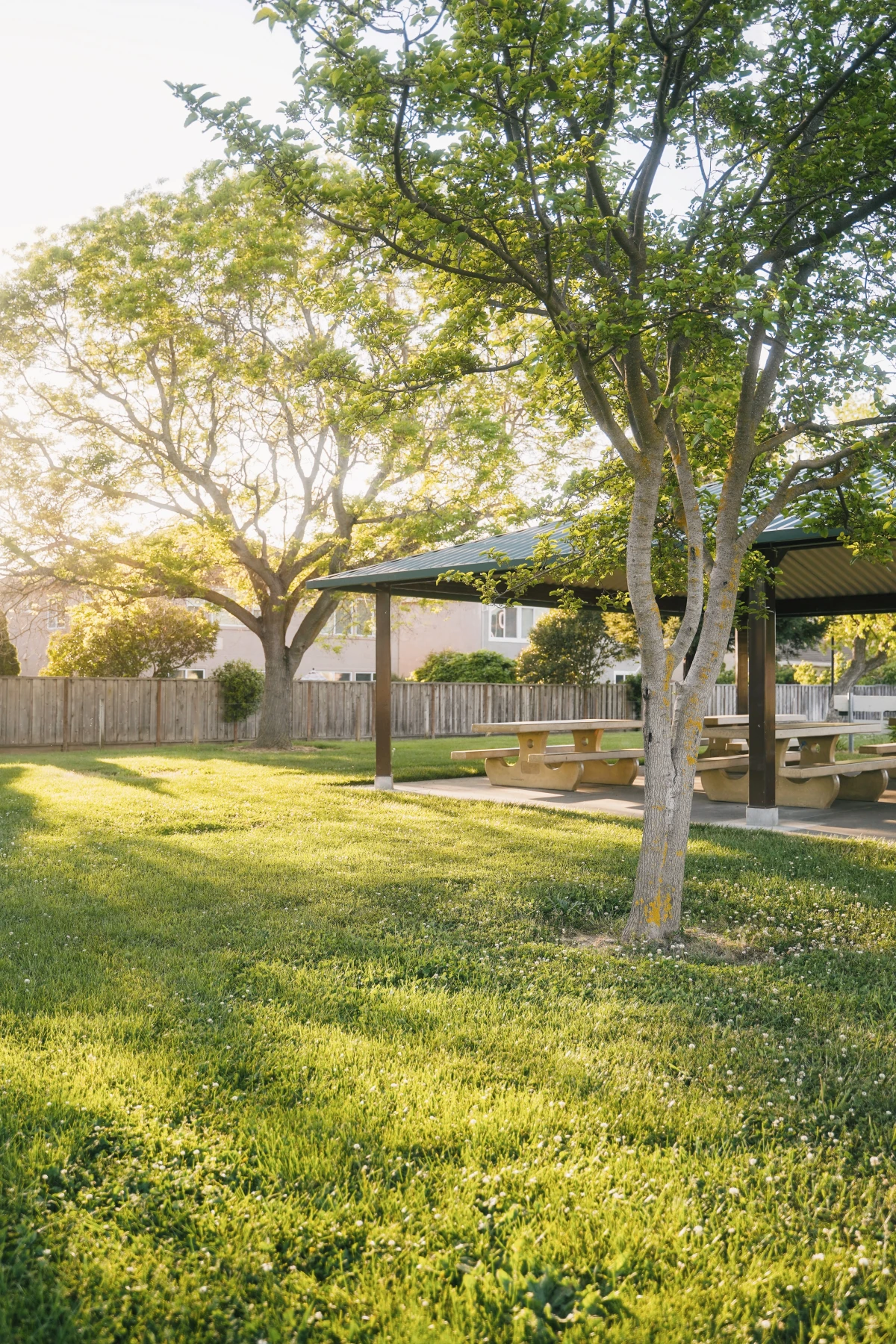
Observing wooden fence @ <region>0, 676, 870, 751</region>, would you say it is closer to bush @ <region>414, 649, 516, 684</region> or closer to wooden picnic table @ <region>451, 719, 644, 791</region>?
bush @ <region>414, 649, 516, 684</region>

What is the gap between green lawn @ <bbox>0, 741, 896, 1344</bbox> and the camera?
2764 millimetres

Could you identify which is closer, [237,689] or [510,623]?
[237,689]

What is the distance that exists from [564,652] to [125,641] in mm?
11615

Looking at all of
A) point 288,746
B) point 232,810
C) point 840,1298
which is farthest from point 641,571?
point 288,746

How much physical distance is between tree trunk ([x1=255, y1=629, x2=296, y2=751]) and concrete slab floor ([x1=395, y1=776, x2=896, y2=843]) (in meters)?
6.12

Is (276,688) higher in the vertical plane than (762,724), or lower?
higher

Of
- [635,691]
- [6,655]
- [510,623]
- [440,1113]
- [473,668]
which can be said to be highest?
[510,623]

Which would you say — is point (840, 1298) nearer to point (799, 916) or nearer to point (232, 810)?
point (799, 916)

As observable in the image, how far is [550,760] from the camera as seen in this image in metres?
14.0

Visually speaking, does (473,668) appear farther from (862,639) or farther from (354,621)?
(862,639)

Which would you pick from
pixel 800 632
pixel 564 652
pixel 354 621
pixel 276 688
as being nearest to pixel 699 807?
pixel 276 688

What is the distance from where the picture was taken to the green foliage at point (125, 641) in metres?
24.7

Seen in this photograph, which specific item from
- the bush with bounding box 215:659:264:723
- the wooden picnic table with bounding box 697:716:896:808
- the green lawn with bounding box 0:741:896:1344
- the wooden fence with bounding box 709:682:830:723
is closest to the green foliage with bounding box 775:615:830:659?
the wooden fence with bounding box 709:682:830:723

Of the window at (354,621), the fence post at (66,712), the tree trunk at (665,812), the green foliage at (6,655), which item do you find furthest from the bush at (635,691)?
the tree trunk at (665,812)
